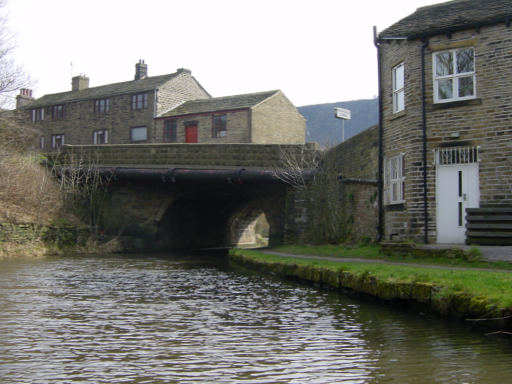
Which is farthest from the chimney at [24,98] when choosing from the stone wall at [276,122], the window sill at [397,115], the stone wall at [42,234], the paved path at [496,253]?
the paved path at [496,253]

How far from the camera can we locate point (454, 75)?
13.2 metres

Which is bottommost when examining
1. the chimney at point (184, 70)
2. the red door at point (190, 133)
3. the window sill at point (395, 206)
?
the window sill at point (395, 206)

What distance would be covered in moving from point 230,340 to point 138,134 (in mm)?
30388

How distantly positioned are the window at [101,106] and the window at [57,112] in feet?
10.8

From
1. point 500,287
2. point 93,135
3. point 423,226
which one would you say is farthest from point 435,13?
point 93,135

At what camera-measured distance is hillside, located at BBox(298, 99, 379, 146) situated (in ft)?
308

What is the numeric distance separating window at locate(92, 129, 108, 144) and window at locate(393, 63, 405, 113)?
2507 centimetres

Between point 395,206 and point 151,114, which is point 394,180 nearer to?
point 395,206

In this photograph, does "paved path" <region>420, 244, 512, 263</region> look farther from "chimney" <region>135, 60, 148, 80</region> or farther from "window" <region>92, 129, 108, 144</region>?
"chimney" <region>135, 60, 148, 80</region>

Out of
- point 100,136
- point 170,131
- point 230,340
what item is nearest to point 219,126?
point 170,131

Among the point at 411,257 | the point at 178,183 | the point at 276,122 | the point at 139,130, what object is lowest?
→ the point at 411,257

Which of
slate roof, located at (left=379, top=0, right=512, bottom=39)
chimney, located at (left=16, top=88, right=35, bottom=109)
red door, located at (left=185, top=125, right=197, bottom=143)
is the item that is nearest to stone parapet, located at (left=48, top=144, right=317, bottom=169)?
slate roof, located at (left=379, top=0, right=512, bottom=39)

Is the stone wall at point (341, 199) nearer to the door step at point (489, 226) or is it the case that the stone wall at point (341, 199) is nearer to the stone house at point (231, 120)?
the door step at point (489, 226)

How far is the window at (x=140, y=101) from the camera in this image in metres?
34.6
